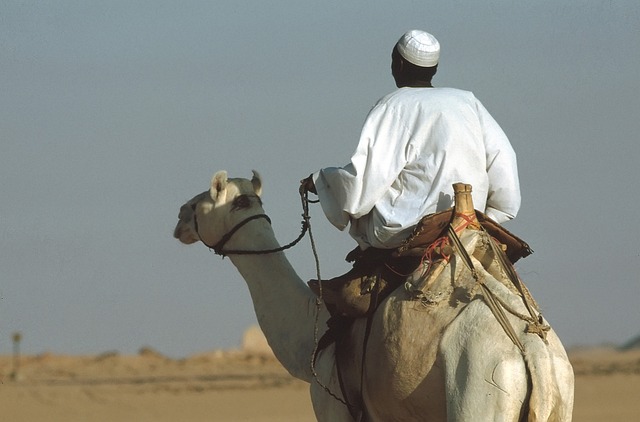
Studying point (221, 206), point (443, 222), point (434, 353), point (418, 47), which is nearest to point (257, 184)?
point (221, 206)

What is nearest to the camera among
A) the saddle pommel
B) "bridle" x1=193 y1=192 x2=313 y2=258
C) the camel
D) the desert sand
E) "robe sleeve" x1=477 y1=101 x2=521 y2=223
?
the camel

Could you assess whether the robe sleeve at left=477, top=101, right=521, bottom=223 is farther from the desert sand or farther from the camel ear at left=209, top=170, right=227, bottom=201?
the desert sand

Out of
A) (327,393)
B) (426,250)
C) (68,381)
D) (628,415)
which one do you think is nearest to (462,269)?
(426,250)

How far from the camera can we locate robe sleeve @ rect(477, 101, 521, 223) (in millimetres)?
8727

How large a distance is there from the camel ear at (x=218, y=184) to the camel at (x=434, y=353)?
0.68m

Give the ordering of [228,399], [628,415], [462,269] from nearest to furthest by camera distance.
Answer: [462,269]
[628,415]
[228,399]

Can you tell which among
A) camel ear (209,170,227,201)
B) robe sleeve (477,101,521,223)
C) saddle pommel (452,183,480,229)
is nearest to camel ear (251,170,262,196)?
camel ear (209,170,227,201)

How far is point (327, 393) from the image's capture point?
29.3ft

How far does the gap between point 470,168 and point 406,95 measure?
1.76 ft

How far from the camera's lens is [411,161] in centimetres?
846

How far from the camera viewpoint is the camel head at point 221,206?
9.94 metres

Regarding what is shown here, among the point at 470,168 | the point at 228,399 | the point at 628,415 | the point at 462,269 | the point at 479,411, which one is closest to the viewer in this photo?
the point at 479,411

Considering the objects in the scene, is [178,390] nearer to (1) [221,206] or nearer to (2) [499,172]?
(1) [221,206]

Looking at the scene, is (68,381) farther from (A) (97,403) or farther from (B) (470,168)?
(B) (470,168)
